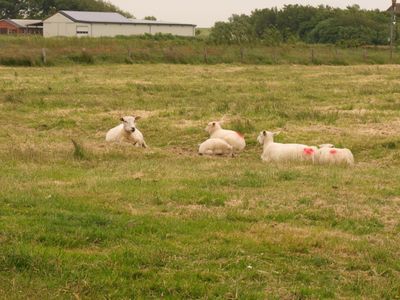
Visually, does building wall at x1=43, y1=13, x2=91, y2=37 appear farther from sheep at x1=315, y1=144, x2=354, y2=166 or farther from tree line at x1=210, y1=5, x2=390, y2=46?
sheep at x1=315, y1=144, x2=354, y2=166

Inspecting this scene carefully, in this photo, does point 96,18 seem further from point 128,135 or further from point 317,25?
point 128,135

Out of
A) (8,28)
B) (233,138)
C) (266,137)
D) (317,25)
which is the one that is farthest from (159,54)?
(8,28)

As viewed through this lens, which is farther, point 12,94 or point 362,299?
point 12,94

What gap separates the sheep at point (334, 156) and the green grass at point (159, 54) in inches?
1176

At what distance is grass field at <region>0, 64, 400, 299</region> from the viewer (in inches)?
245

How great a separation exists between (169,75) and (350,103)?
14.1m

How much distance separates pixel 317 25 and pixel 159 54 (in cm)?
4227

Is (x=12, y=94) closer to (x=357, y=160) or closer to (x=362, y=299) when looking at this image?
(x=357, y=160)

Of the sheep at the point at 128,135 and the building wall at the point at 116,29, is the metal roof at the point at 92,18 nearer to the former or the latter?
the building wall at the point at 116,29

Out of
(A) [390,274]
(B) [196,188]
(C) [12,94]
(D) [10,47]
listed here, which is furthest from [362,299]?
(D) [10,47]

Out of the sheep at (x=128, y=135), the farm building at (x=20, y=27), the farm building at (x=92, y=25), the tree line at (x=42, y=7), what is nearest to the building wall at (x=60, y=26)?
the farm building at (x=92, y=25)

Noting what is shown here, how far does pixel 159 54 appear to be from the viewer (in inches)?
1842

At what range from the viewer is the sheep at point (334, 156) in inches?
528

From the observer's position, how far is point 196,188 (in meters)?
10.2
